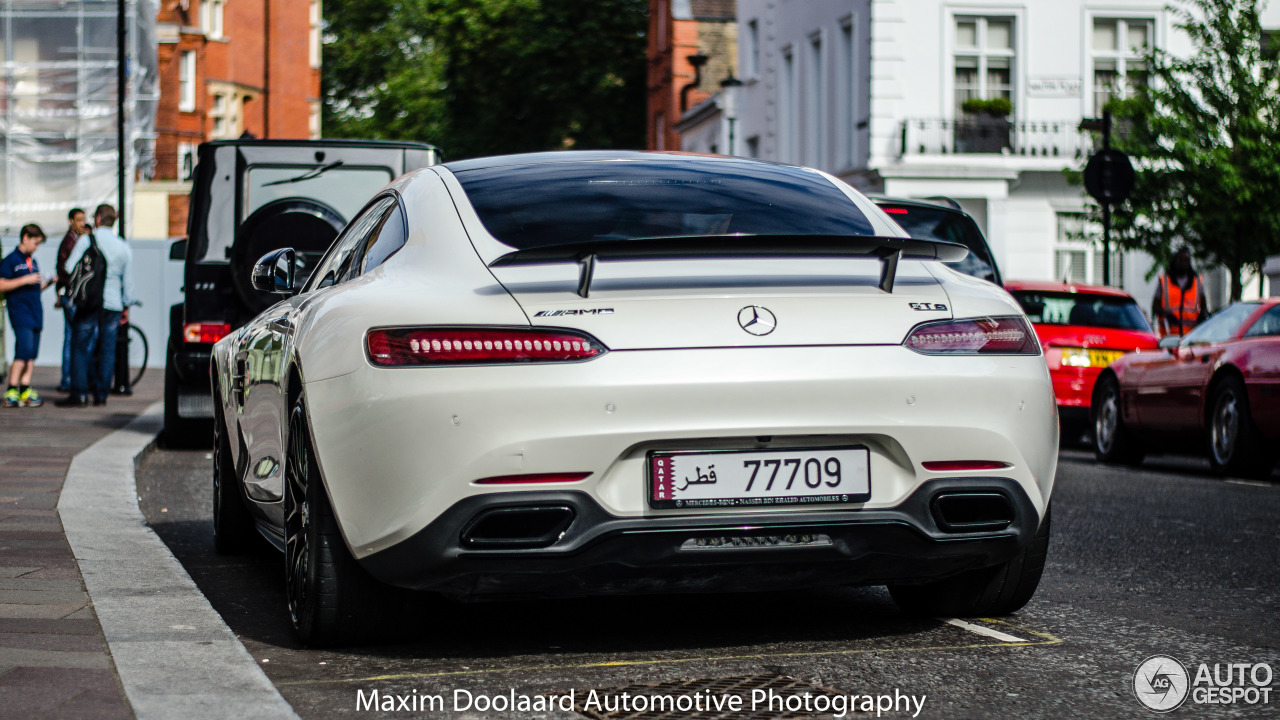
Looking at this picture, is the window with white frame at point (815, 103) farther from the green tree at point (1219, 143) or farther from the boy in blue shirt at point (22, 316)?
the boy in blue shirt at point (22, 316)

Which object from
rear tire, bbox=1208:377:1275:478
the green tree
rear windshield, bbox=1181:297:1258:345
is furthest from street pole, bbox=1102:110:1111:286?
rear tire, bbox=1208:377:1275:478

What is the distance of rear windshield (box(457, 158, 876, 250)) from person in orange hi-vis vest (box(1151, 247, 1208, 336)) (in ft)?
51.8

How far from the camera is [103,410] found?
56.6 feet

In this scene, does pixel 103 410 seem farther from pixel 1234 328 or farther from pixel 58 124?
pixel 58 124

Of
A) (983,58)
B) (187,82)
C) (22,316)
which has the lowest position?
(22,316)

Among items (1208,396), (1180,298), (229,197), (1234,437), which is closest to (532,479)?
(1234,437)

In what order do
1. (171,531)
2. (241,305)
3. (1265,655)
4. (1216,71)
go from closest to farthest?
(1265,655) < (171,531) < (241,305) < (1216,71)

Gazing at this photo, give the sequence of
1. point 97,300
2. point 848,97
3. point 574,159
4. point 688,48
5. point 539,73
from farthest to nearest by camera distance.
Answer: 1. point 539,73
2. point 688,48
3. point 848,97
4. point 97,300
5. point 574,159

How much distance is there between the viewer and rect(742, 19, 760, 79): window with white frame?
147 ft

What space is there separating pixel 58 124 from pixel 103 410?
26.6 m

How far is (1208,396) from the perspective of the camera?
1315 centimetres

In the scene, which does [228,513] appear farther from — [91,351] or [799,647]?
[91,351]

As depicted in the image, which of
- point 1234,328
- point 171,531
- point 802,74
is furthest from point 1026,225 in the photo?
point 171,531

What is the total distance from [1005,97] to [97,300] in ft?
72.8
